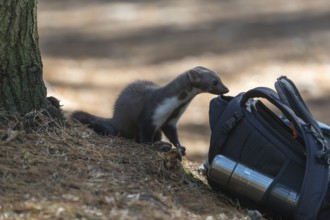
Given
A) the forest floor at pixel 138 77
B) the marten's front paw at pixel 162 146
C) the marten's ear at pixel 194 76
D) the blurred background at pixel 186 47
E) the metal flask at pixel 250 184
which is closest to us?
the forest floor at pixel 138 77

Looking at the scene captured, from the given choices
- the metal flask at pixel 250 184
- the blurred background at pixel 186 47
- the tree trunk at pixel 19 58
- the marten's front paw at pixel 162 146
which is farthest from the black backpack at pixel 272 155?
the blurred background at pixel 186 47

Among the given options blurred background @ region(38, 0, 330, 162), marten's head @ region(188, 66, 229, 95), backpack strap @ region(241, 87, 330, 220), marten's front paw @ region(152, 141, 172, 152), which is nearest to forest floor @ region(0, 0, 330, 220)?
blurred background @ region(38, 0, 330, 162)

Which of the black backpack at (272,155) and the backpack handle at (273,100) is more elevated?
the backpack handle at (273,100)

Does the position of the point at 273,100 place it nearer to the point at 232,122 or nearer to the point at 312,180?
the point at 232,122

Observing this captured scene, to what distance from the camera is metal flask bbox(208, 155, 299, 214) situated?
487 cm

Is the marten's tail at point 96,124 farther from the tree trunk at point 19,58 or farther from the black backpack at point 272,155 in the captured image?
the black backpack at point 272,155

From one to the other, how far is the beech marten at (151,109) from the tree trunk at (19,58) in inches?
36.5

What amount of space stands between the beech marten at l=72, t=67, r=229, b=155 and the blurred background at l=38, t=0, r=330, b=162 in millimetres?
2975

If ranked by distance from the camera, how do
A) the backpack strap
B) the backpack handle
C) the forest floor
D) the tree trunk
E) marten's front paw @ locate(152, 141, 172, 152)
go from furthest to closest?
1. marten's front paw @ locate(152, 141, 172, 152)
2. the tree trunk
3. the backpack handle
4. the backpack strap
5. the forest floor

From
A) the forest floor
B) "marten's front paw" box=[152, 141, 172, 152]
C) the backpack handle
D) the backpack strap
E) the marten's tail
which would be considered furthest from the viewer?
the marten's tail

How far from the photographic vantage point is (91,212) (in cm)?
430

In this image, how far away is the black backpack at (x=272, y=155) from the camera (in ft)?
15.6

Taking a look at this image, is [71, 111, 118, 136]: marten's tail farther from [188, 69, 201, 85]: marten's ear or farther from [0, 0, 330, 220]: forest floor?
[188, 69, 201, 85]: marten's ear

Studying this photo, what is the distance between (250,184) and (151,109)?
1.59 meters
